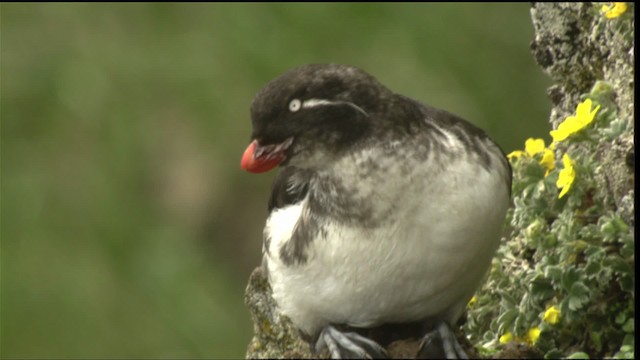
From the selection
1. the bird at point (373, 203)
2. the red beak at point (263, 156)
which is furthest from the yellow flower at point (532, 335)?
the red beak at point (263, 156)

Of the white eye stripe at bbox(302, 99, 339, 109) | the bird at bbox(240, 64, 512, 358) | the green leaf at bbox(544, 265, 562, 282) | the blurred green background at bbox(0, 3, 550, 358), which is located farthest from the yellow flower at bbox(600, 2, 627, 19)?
the blurred green background at bbox(0, 3, 550, 358)

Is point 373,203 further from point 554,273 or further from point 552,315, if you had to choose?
point 552,315

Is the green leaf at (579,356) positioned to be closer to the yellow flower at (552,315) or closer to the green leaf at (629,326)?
the green leaf at (629,326)

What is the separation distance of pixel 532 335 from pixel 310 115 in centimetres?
132

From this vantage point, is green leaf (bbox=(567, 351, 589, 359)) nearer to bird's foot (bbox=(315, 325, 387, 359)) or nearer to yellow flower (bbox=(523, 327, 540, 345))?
yellow flower (bbox=(523, 327, 540, 345))

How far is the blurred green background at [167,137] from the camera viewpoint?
11.6m

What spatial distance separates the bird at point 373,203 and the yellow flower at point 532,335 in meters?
0.38

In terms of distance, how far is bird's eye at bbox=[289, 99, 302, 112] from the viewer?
704 cm

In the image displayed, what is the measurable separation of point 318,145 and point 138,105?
5.33 metres

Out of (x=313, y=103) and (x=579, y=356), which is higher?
(x=313, y=103)

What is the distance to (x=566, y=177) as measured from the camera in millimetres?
7582

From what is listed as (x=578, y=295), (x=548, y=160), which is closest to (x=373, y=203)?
(x=578, y=295)

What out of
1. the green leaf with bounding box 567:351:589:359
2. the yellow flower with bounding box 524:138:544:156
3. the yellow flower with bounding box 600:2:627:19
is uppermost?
the yellow flower with bounding box 600:2:627:19

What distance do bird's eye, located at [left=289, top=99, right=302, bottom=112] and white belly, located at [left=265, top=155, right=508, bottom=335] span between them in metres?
0.46
